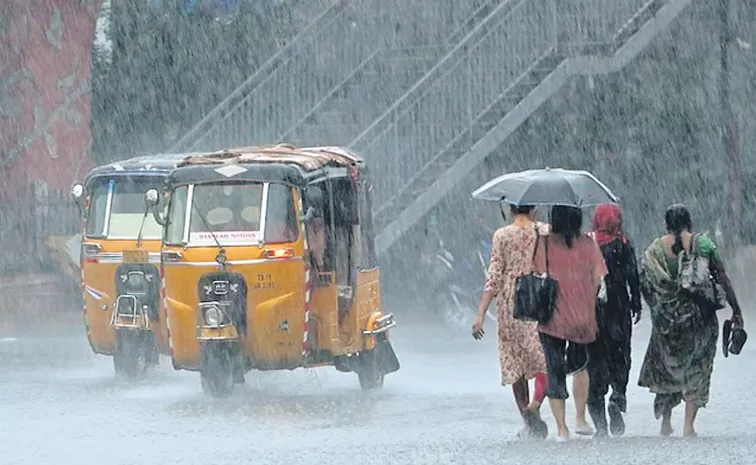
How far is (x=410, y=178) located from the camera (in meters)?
25.3

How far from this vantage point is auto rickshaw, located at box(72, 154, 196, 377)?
1833cm

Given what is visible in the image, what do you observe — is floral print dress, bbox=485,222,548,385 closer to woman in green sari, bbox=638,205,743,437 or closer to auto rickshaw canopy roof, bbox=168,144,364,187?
woman in green sari, bbox=638,205,743,437

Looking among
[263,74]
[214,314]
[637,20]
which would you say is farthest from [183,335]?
[263,74]

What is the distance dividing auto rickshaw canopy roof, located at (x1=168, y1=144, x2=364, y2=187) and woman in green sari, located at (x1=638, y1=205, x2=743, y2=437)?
13.9 ft

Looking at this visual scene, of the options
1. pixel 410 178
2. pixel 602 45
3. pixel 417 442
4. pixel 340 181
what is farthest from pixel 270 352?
pixel 602 45

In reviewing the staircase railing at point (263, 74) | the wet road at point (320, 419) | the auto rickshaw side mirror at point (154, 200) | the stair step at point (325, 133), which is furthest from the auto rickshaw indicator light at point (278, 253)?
the staircase railing at point (263, 74)

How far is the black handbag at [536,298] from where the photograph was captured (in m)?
12.7

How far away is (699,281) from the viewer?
13.1 meters

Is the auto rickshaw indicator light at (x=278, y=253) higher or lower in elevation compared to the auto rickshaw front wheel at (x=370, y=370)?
higher

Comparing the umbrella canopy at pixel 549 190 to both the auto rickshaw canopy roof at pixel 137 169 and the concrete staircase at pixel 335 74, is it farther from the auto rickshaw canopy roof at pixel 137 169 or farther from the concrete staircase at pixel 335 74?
the concrete staircase at pixel 335 74

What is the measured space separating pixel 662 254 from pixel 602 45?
13.2 metres

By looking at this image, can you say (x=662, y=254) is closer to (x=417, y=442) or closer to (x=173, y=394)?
(x=417, y=442)

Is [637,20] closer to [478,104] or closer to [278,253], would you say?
[478,104]

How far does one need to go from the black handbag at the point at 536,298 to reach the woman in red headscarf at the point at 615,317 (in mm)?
604
